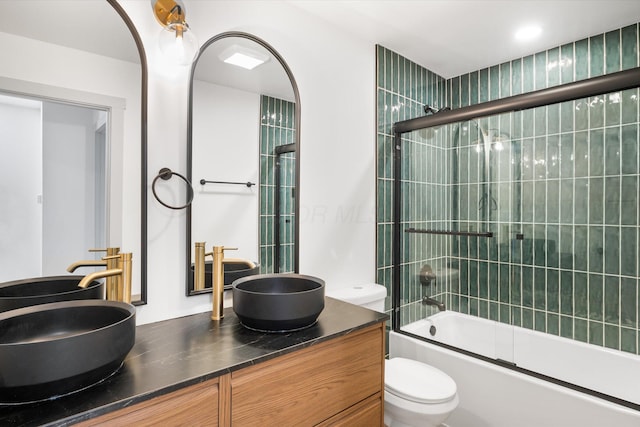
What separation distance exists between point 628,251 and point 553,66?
56.0 inches

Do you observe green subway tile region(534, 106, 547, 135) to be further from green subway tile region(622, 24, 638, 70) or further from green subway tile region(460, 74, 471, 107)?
green subway tile region(460, 74, 471, 107)

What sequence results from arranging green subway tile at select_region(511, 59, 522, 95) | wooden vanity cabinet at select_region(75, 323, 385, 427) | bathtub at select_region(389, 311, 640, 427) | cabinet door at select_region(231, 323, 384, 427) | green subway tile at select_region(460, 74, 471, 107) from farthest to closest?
green subway tile at select_region(460, 74, 471, 107) < green subway tile at select_region(511, 59, 522, 95) < bathtub at select_region(389, 311, 640, 427) < cabinet door at select_region(231, 323, 384, 427) < wooden vanity cabinet at select_region(75, 323, 385, 427)

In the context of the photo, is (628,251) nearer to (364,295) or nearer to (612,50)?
(612,50)

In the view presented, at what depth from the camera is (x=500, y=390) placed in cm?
190

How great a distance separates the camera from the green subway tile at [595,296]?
6.49ft

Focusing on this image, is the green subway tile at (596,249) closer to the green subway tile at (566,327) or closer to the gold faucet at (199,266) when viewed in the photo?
the green subway tile at (566,327)

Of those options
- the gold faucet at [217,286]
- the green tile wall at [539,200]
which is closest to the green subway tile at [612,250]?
the green tile wall at [539,200]

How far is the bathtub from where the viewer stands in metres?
1.66

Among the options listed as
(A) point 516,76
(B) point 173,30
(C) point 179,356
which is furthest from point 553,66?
(C) point 179,356

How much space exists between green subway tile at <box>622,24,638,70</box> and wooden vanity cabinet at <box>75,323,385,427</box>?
239 cm

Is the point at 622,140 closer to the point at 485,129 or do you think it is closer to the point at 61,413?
the point at 485,129

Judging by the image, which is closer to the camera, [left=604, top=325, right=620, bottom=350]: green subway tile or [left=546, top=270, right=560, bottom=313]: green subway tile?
[left=604, top=325, right=620, bottom=350]: green subway tile

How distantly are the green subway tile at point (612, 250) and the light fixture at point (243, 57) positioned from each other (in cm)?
210

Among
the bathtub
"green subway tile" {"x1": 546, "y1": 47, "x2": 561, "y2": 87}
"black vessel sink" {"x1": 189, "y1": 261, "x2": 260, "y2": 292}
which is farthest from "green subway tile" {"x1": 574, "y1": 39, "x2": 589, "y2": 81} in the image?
"black vessel sink" {"x1": 189, "y1": 261, "x2": 260, "y2": 292}
